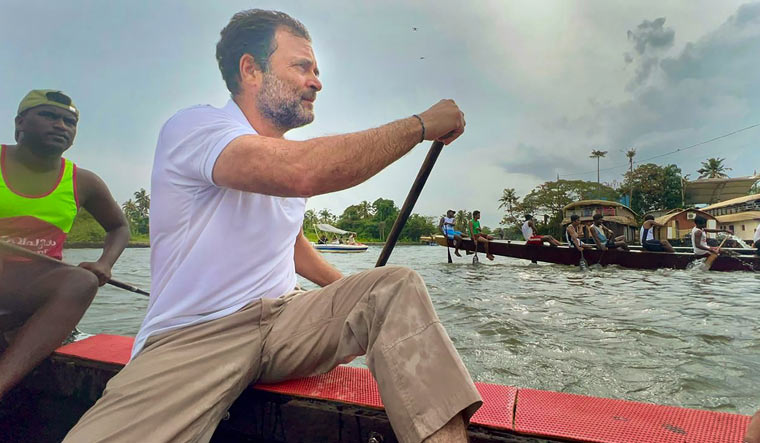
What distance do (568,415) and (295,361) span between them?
2.51 feet

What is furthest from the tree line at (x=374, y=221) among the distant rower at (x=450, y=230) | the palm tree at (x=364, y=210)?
the distant rower at (x=450, y=230)

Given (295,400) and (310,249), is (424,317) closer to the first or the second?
(295,400)

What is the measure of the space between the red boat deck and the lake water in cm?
181

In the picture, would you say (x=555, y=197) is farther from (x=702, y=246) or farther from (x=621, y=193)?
(x=702, y=246)

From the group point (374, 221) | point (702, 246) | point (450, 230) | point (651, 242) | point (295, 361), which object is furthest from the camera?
point (374, 221)

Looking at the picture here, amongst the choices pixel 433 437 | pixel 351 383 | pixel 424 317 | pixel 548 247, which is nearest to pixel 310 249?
pixel 351 383

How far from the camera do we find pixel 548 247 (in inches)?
508

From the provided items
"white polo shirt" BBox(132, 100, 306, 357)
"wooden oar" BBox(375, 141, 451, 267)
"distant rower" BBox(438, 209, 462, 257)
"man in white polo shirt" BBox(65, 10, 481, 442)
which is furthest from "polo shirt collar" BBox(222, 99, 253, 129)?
"distant rower" BBox(438, 209, 462, 257)

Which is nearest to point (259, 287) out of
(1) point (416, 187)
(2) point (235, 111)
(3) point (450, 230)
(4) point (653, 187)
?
(2) point (235, 111)

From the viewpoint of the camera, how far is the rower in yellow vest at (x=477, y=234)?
14570 mm

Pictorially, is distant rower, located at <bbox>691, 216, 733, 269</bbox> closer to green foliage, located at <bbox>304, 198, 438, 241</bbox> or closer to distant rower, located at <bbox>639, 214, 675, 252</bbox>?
distant rower, located at <bbox>639, 214, 675, 252</bbox>

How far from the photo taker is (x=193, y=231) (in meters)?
1.12

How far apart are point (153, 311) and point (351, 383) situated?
62cm

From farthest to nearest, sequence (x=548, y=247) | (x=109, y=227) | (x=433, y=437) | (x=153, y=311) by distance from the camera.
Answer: (x=548, y=247) → (x=109, y=227) → (x=153, y=311) → (x=433, y=437)
